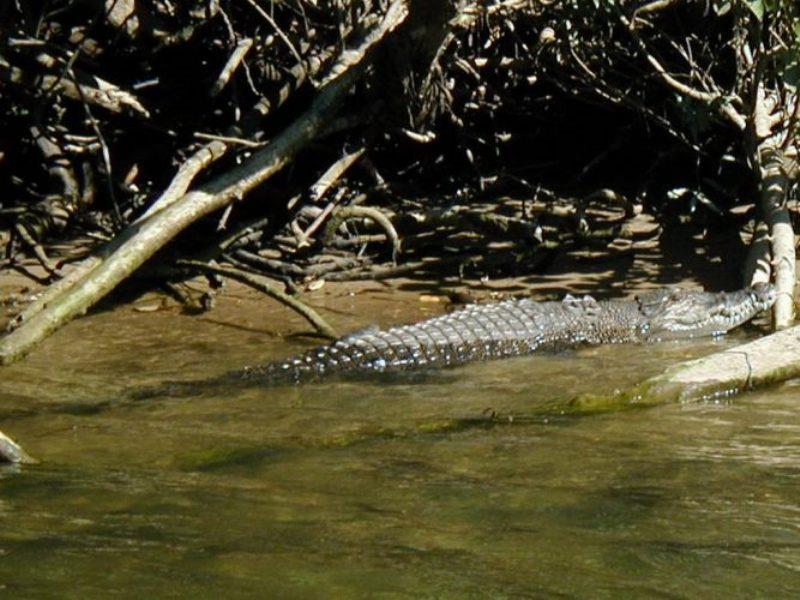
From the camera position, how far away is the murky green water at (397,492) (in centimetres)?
316

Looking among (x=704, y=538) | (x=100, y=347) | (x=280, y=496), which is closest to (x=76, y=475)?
(x=280, y=496)

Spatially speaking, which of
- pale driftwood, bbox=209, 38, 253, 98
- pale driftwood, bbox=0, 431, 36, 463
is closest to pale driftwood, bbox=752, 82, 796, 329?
pale driftwood, bbox=209, 38, 253, 98

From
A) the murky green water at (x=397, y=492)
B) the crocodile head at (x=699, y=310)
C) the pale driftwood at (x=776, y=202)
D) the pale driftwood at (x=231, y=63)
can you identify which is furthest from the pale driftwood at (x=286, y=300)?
the pale driftwood at (x=776, y=202)

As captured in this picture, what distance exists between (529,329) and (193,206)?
1.72 m

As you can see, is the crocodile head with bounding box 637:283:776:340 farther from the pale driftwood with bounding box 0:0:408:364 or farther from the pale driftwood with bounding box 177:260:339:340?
the pale driftwood with bounding box 0:0:408:364

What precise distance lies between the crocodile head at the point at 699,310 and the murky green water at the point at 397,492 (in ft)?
3.11

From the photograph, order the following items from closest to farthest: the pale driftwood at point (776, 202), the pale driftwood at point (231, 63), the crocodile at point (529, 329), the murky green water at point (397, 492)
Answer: the murky green water at point (397, 492) < the crocodile at point (529, 329) < the pale driftwood at point (776, 202) < the pale driftwood at point (231, 63)

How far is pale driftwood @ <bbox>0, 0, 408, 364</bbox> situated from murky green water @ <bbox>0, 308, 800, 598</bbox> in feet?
0.80

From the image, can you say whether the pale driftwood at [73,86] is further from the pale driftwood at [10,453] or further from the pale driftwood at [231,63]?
the pale driftwood at [10,453]

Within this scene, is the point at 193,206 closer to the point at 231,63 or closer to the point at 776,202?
the point at 231,63

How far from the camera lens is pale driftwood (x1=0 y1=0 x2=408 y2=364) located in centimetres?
597

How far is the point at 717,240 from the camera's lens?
809 cm

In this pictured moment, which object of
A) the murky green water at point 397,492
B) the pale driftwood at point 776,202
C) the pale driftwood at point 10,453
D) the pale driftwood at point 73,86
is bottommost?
the murky green water at point 397,492

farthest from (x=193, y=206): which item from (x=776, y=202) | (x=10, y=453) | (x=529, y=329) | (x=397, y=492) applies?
(x=397, y=492)
